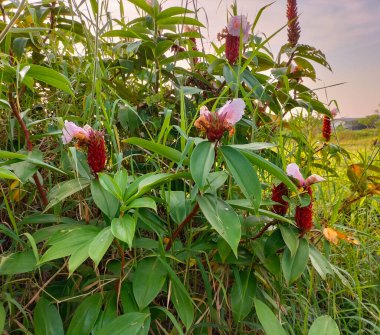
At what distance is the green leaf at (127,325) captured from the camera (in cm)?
88

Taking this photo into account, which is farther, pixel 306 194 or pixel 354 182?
pixel 354 182

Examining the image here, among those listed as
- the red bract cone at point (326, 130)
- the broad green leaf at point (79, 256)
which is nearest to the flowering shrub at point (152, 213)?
the broad green leaf at point (79, 256)

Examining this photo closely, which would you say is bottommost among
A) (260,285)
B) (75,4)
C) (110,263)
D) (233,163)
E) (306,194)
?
(260,285)

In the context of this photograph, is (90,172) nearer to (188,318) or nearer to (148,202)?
(148,202)

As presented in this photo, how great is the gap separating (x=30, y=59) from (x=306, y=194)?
1131mm

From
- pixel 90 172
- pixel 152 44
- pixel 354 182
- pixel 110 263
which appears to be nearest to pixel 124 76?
pixel 152 44

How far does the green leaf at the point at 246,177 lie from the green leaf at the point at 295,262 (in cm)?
25

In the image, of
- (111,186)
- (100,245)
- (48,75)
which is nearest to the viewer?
(100,245)

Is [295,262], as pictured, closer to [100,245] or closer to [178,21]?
[100,245]

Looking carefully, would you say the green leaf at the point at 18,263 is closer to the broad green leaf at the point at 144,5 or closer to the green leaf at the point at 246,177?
the green leaf at the point at 246,177

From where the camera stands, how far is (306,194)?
1.08m

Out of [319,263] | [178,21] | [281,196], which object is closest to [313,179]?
[281,196]

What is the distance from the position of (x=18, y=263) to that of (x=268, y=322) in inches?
22.1

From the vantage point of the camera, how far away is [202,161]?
33.8 inches
